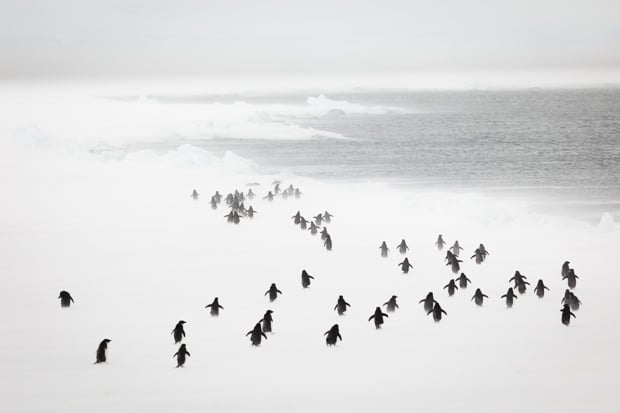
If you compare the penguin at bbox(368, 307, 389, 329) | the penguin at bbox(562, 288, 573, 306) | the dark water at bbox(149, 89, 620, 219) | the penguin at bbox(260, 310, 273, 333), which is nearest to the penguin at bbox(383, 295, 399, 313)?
the penguin at bbox(368, 307, 389, 329)

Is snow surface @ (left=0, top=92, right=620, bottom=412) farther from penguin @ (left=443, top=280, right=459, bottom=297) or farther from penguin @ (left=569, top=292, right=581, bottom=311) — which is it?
penguin @ (left=569, top=292, right=581, bottom=311)

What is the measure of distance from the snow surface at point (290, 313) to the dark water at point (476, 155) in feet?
48.4

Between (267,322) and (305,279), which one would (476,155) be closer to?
(305,279)

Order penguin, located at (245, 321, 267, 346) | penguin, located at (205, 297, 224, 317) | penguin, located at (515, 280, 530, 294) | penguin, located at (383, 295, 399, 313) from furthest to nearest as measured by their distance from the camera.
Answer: penguin, located at (515, 280, 530, 294)
penguin, located at (383, 295, 399, 313)
penguin, located at (205, 297, 224, 317)
penguin, located at (245, 321, 267, 346)

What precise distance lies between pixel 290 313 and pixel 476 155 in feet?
188

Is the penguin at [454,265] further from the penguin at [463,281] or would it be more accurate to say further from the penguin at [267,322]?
the penguin at [267,322]

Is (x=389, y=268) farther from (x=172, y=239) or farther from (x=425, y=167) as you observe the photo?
(x=425, y=167)

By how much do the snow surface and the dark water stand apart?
1476 centimetres

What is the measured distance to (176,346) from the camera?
1456 cm

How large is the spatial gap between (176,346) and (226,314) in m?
2.39

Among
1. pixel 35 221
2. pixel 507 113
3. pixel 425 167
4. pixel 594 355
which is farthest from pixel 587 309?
pixel 507 113

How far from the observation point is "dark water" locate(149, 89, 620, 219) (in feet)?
161

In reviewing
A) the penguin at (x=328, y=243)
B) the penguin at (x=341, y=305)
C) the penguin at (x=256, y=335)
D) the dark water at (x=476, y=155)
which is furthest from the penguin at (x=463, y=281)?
the dark water at (x=476, y=155)

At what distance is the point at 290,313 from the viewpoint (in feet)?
55.8
